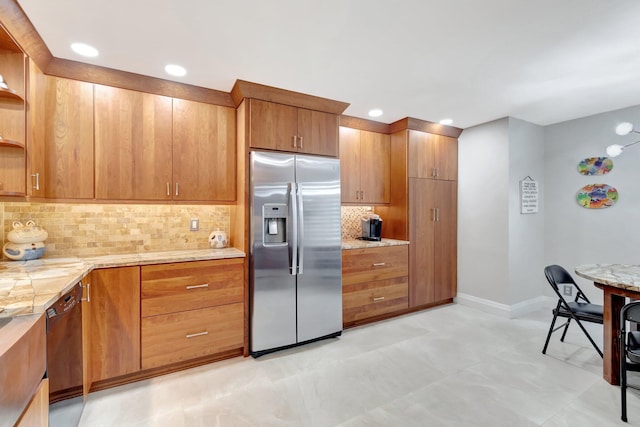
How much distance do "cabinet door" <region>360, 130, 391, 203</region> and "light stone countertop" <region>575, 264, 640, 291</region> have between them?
2.13 m

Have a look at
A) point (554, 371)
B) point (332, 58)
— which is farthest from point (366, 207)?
point (554, 371)

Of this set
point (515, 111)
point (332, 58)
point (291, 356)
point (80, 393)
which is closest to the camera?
point (80, 393)

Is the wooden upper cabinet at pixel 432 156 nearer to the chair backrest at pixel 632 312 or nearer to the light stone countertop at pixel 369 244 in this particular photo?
the light stone countertop at pixel 369 244

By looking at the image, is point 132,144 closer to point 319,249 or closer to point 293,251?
point 293,251

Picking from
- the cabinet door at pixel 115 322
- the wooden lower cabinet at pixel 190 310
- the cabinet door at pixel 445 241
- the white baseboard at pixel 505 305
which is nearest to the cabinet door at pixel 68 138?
the cabinet door at pixel 115 322

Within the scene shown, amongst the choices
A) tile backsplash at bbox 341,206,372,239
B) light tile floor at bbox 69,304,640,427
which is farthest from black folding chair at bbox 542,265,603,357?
tile backsplash at bbox 341,206,372,239

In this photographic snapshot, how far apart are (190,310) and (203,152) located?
4.66 ft

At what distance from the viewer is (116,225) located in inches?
103

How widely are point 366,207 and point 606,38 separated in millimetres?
2717

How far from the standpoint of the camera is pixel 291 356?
8.66ft

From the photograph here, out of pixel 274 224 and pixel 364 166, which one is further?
pixel 364 166

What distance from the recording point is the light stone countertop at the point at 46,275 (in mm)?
1252

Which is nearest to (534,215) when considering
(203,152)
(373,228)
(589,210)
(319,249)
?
(589,210)

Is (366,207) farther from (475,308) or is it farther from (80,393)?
(80,393)
